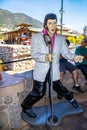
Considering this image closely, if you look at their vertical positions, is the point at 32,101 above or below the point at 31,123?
above

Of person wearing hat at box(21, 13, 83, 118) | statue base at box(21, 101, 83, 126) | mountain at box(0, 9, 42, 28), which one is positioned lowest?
statue base at box(21, 101, 83, 126)

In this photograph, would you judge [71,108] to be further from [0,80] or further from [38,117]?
[0,80]

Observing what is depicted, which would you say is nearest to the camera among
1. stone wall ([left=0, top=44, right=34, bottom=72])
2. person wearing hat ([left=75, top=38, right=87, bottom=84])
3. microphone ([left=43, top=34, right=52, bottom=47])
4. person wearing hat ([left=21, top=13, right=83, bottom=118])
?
microphone ([left=43, top=34, right=52, bottom=47])

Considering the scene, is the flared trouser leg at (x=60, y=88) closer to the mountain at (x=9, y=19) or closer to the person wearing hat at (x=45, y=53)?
the person wearing hat at (x=45, y=53)

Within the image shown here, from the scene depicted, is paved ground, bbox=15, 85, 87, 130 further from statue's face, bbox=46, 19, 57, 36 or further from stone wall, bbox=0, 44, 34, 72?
stone wall, bbox=0, 44, 34, 72

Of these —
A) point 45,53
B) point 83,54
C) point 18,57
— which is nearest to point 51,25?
point 45,53

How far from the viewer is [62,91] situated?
3043mm

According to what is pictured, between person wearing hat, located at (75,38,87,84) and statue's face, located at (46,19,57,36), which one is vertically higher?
statue's face, located at (46,19,57,36)

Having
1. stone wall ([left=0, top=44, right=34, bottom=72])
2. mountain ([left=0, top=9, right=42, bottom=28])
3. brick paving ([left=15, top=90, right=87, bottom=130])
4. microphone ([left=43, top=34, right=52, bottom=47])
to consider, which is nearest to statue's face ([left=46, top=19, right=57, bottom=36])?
microphone ([left=43, top=34, right=52, bottom=47])

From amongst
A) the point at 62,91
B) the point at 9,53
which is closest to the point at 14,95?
the point at 62,91

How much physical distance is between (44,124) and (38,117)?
171mm

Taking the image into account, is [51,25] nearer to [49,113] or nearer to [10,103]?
[10,103]

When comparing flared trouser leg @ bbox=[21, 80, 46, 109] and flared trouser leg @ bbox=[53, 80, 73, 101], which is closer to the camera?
flared trouser leg @ bbox=[21, 80, 46, 109]

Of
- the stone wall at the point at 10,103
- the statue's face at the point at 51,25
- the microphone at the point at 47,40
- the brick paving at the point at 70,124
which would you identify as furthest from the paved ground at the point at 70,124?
the statue's face at the point at 51,25
